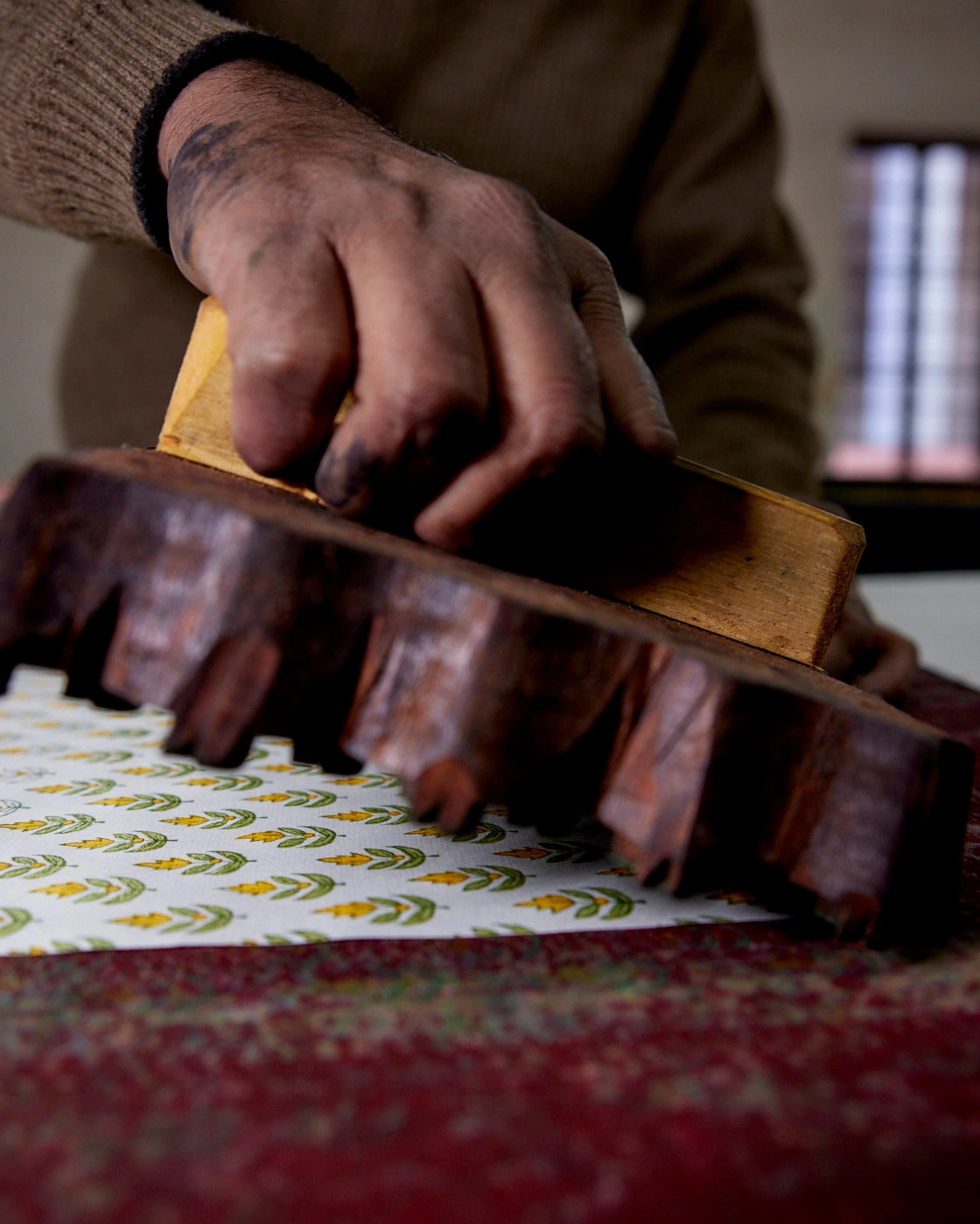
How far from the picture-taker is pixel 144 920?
42 cm

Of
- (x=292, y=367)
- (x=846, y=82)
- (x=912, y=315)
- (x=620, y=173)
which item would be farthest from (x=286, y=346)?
(x=912, y=315)

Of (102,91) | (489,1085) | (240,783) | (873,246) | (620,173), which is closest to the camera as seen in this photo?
(489,1085)

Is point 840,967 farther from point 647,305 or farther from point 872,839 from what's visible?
point 647,305

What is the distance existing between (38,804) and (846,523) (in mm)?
480

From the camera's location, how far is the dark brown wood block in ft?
1.30

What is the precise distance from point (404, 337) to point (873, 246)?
281 inches

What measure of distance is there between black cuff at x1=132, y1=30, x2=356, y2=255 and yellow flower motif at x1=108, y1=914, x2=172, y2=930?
0.46 metres

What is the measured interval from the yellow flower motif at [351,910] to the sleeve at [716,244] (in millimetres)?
1078

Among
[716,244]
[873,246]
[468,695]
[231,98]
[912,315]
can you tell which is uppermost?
[873,246]

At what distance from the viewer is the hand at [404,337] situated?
434 millimetres

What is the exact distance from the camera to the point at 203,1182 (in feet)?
0.82

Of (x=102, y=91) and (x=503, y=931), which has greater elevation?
(x=102, y=91)

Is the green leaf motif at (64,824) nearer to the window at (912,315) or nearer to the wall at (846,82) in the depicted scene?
the wall at (846,82)

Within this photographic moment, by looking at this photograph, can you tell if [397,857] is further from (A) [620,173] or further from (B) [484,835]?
(A) [620,173]
